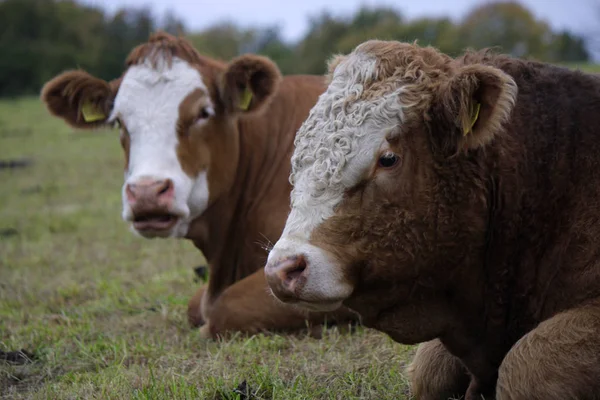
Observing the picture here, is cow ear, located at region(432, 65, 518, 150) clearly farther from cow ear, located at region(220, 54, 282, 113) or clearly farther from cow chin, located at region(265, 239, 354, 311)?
cow ear, located at region(220, 54, 282, 113)

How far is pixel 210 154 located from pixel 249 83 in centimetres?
64

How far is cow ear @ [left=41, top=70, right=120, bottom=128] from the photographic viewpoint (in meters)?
6.48

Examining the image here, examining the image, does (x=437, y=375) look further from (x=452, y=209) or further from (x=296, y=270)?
(x=296, y=270)

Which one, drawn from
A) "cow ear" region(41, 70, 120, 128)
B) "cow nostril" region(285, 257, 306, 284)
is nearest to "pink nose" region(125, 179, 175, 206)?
"cow ear" region(41, 70, 120, 128)

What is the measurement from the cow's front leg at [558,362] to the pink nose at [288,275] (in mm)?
836

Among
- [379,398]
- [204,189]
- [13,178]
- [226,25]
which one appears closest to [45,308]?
[204,189]

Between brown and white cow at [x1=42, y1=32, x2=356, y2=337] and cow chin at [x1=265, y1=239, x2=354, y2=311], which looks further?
brown and white cow at [x1=42, y1=32, x2=356, y2=337]

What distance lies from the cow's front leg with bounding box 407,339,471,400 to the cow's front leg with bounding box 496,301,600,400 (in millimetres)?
646

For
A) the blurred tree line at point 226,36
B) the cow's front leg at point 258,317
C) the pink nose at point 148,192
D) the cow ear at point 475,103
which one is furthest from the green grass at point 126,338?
the blurred tree line at point 226,36

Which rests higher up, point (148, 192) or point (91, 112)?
point (91, 112)

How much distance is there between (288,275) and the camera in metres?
3.05

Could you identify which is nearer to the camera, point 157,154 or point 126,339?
point 126,339

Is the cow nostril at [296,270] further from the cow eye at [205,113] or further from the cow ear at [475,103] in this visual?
the cow eye at [205,113]

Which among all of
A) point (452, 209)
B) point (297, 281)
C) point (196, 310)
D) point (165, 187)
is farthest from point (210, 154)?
point (297, 281)
